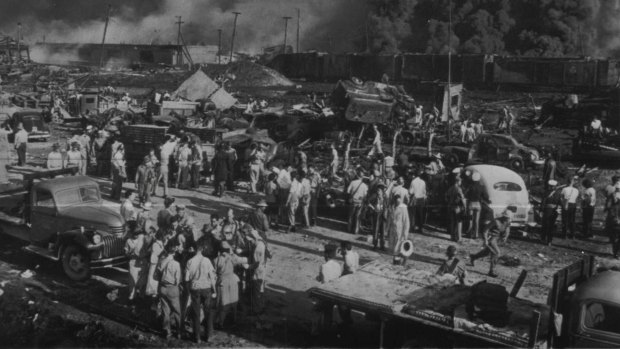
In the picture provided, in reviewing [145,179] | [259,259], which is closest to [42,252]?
[259,259]

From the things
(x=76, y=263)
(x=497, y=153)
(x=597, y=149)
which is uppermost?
(x=597, y=149)

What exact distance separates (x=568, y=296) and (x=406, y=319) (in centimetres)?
204

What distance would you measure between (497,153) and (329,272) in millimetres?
15663

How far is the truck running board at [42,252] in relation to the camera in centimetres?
1310

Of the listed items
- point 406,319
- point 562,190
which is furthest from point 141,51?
point 406,319

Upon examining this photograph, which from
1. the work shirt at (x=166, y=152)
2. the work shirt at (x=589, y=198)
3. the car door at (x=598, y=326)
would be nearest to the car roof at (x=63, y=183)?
the work shirt at (x=166, y=152)

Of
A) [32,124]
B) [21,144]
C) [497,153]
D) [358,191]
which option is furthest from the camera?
[32,124]

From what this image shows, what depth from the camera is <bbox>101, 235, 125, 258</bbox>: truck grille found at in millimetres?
12663

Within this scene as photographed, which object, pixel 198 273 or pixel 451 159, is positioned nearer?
pixel 198 273

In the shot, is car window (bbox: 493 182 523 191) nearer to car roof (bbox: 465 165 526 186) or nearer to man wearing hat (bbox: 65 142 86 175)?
car roof (bbox: 465 165 526 186)

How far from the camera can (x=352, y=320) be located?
10422 mm

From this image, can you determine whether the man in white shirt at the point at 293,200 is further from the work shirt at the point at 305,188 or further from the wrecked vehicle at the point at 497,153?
the wrecked vehicle at the point at 497,153

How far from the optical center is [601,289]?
8.09 metres

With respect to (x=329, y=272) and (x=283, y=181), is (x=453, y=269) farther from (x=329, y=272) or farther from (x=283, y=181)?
(x=283, y=181)
